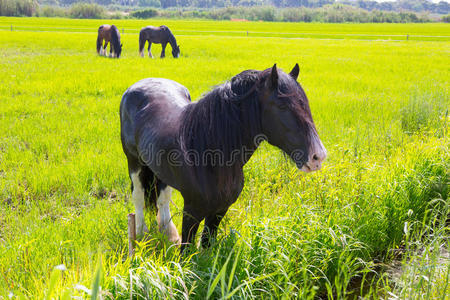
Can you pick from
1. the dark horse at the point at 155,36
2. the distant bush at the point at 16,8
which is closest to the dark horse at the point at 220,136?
the dark horse at the point at 155,36

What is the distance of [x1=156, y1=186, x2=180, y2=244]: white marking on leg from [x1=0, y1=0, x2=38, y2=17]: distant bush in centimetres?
8681

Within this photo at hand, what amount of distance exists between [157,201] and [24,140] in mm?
3666

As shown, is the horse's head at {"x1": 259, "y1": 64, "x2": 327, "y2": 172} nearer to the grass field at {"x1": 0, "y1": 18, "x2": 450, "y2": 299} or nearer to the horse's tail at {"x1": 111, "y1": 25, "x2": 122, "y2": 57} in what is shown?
the grass field at {"x1": 0, "y1": 18, "x2": 450, "y2": 299}

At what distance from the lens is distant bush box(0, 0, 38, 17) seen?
239ft

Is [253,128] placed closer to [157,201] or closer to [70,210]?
[157,201]

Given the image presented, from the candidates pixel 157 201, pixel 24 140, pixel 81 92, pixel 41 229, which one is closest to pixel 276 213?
pixel 157 201

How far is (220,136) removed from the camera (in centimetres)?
235

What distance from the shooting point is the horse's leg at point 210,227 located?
270 cm

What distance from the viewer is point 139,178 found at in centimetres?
340

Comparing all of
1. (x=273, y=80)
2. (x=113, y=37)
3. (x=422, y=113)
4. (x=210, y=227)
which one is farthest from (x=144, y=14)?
(x=273, y=80)

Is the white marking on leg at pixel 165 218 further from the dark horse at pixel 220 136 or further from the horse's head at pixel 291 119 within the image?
the horse's head at pixel 291 119

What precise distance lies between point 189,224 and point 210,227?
10.1 inches

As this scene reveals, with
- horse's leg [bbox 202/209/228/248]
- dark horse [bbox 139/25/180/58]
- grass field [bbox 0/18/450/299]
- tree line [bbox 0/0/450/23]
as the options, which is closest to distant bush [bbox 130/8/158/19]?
tree line [bbox 0/0/450/23]

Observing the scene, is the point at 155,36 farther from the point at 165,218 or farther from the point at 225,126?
the point at 225,126
